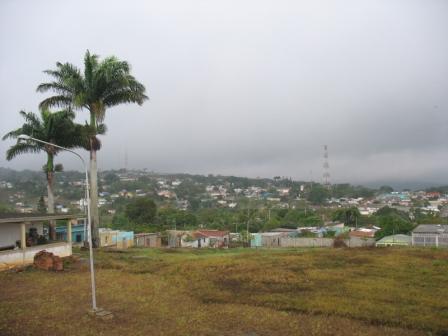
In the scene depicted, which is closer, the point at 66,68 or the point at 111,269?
the point at 111,269

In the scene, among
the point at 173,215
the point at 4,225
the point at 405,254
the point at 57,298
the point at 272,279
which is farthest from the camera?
the point at 173,215

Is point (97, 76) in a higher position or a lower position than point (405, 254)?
higher

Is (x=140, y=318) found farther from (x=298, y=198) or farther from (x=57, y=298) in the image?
(x=298, y=198)

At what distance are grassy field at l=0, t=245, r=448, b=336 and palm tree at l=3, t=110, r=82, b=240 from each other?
868 cm

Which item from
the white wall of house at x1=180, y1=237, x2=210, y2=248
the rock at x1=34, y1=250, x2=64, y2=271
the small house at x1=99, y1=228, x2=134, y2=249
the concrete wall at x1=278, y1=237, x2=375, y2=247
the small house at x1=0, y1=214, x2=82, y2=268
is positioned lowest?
the white wall of house at x1=180, y1=237, x2=210, y2=248

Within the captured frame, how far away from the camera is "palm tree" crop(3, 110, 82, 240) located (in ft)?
84.0

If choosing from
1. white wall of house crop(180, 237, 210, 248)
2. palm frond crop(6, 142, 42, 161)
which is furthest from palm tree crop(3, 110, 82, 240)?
white wall of house crop(180, 237, 210, 248)

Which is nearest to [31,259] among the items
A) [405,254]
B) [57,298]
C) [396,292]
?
[57,298]

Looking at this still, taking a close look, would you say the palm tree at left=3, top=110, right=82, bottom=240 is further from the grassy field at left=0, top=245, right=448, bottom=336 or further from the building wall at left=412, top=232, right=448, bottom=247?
the building wall at left=412, top=232, right=448, bottom=247

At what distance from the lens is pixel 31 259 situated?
20328 mm

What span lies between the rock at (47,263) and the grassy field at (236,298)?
57cm

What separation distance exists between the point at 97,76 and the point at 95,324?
62.5 ft

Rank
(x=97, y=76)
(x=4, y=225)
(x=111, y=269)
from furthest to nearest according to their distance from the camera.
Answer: (x=97, y=76) < (x=4, y=225) < (x=111, y=269)

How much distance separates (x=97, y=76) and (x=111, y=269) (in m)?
13.2
